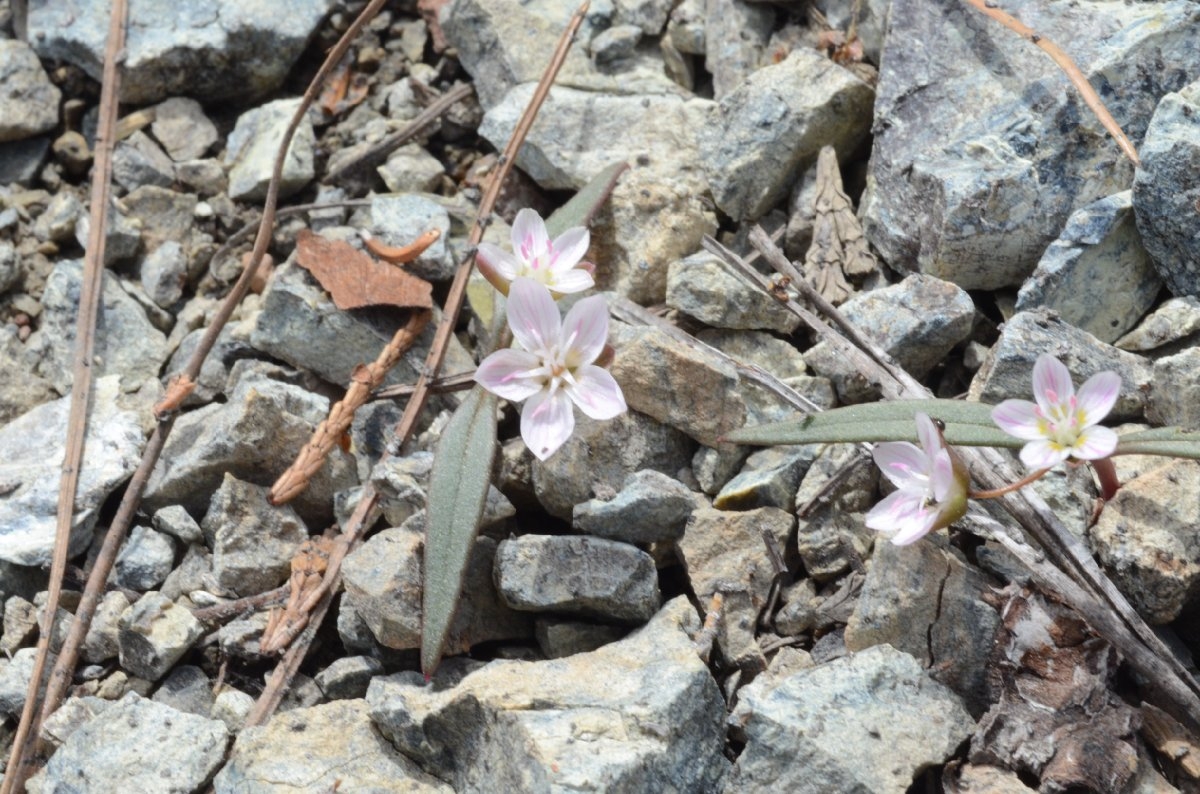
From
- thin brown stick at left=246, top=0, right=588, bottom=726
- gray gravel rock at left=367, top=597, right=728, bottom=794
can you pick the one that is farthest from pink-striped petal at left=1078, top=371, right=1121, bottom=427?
thin brown stick at left=246, top=0, right=588, bottom=726

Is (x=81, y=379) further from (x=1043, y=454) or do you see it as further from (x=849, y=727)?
(x=1043, y=454)

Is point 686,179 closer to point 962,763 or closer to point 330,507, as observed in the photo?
point 330,507

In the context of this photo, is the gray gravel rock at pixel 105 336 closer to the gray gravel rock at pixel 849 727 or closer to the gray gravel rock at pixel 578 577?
the gray gravel rock at pixel 578 577

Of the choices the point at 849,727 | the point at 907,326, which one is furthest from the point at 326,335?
the point at 849,727

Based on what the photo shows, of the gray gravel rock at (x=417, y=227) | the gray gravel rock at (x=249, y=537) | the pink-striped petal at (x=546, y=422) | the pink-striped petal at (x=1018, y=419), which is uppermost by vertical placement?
the pink-striped petal at (x=1018, y=419)

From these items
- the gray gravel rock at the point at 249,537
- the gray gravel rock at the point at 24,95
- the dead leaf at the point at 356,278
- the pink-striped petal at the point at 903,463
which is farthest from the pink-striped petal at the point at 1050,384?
the gray gravel rock at the point at 24,95

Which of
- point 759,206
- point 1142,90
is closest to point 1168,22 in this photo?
point 1142,90

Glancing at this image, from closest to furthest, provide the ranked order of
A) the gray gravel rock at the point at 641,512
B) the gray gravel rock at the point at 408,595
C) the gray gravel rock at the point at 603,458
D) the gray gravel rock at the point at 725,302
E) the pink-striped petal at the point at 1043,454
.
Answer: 1. the pink-striped petal at the point at 1043,454
2. the gray gravel rock at the point at 408,595
3. the gray gravel rock at the point at 641,512
4. the gray gravel rock at the point at 603,458
5. the gray gravel rock at the point at 725,302

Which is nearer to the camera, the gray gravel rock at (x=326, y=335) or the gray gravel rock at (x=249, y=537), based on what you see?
the gray gravel rock at (x=249, y=537)
